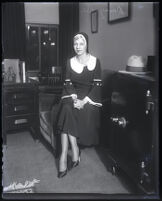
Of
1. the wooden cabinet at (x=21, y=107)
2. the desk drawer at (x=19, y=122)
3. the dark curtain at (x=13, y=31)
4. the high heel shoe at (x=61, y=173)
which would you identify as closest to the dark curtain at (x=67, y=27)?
the dark curtain at (x=13, y=31)

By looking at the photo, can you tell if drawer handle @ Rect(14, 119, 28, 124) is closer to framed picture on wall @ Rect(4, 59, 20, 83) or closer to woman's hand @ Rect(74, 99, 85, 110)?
framed picture on wall @ Rect(4, 59, 20, 83)

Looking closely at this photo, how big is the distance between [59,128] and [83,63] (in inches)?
27.0

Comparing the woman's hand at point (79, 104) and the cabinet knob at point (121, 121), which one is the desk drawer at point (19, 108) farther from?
the cabinet knob at point (121, 121)

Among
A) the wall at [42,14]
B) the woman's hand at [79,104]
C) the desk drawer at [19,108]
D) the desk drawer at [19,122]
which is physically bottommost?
the desk drawer at [19,122]

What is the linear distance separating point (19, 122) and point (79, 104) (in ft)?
3.94

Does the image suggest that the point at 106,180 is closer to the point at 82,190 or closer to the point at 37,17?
the point at 82,190

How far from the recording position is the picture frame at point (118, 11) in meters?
2.67

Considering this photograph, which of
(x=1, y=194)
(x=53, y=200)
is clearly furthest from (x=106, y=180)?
(x=1, y=194)

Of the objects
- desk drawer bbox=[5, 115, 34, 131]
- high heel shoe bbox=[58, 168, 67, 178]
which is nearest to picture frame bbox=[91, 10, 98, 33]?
desk drawer bbox=[5, 115, 34, 131]

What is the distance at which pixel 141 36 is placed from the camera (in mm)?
2504

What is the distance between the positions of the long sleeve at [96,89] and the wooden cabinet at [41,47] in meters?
1.89

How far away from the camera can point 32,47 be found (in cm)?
449

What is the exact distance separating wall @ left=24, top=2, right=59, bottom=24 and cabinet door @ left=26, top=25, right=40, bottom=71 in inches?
6.0

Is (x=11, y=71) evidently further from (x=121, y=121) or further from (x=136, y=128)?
(x=136, y=128)
